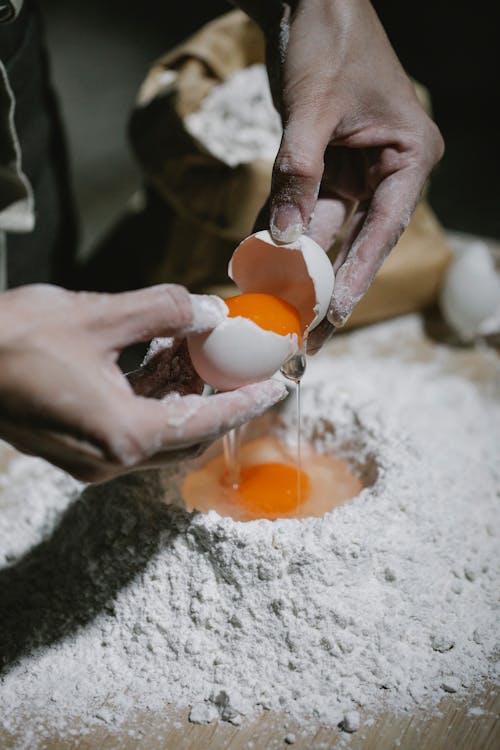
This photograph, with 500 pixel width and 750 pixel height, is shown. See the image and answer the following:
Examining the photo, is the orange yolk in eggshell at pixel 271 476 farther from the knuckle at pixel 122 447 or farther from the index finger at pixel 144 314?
the knuckle at pixel 122 447

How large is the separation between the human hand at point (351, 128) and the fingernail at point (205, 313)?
0.12 metres

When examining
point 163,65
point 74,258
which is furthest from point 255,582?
point 163,65

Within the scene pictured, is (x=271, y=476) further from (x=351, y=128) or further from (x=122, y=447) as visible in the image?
(x=351, y=128)

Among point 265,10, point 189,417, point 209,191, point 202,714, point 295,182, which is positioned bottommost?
point 202,714

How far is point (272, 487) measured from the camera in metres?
0.93

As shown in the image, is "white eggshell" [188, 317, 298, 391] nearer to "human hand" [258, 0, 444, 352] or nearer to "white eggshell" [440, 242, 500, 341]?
"human hand" [258, 0, 444, 352]

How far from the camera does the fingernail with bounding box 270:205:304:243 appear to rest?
0.79 metres

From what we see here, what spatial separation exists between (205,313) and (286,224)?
0.49ft

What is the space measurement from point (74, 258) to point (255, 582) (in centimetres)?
93

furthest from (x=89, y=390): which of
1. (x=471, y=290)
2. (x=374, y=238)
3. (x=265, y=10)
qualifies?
(x=471, y=290)

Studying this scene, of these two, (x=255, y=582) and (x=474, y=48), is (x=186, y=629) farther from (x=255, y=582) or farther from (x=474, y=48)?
(x=474, y=48)

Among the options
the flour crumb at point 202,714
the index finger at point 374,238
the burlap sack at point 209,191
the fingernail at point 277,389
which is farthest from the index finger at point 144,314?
the burlap sack at point 209,191

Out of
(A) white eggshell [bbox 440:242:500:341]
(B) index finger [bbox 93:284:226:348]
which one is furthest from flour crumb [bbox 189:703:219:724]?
(A) white eggshell [bbox 440:242:500:341]

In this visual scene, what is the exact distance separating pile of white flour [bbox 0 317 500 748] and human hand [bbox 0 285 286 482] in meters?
0.18
